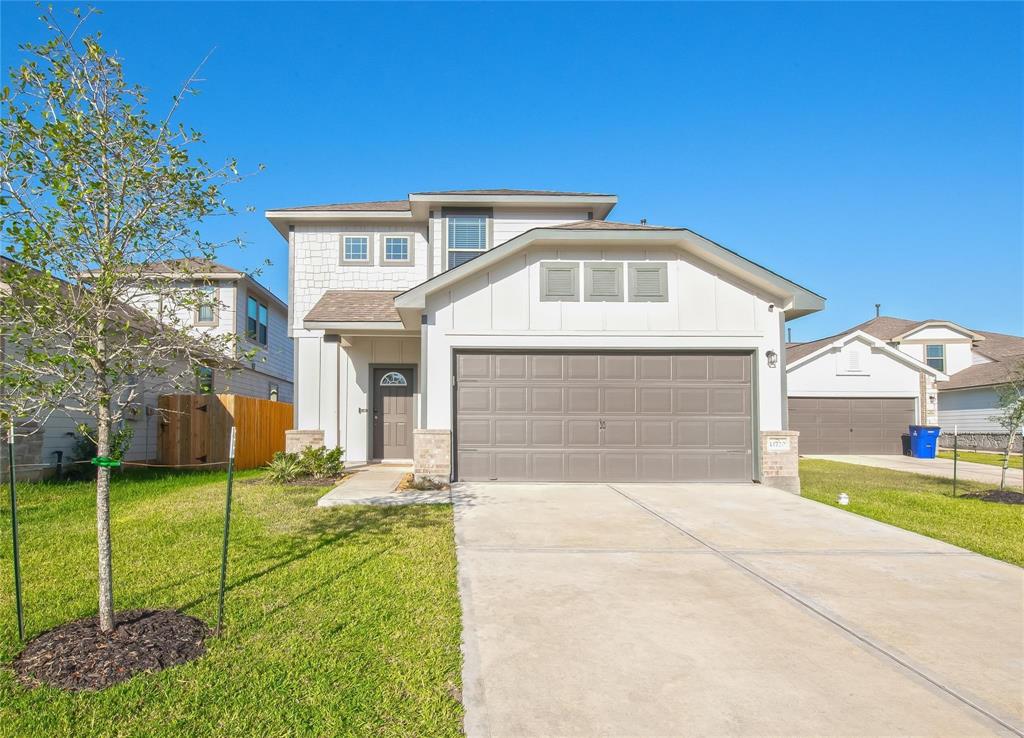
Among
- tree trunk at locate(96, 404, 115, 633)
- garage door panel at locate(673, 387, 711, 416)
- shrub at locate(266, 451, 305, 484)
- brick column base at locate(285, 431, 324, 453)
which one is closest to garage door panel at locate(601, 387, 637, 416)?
garage door panel at locate(673, 387, 711, 416)

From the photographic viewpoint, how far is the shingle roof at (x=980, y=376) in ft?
75.3

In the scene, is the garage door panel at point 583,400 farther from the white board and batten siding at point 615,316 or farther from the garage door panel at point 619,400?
the white board and batten siding at point 615,316

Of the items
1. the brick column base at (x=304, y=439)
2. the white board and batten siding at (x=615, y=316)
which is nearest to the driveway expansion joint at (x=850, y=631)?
the white board and batten siding at (x=615, y=316)

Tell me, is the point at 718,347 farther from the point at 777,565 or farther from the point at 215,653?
the point at 215,653

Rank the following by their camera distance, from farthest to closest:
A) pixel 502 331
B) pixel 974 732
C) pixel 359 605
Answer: pixel 502 331, pixel 359 605, pixel 974 732

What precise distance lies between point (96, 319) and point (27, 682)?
7.15 feet

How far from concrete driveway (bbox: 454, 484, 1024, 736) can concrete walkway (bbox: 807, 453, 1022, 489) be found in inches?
349

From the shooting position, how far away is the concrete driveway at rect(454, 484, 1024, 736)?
10.0 feet

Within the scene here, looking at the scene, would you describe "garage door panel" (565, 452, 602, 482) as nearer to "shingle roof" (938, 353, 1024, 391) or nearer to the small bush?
the small bush

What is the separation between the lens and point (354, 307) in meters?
13.0

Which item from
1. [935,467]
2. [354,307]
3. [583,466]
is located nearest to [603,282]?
[583,466]

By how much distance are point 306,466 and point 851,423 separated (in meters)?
19.1

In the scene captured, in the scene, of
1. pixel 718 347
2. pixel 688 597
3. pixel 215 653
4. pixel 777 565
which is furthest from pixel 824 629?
pixel 718 347

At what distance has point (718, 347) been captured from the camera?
1068cm
